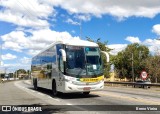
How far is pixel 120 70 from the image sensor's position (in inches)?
3989

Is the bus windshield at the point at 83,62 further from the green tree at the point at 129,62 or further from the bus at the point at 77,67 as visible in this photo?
the green tree at the point at 129,62

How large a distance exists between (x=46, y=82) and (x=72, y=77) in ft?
20.3

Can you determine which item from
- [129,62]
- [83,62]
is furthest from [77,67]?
[129,62]

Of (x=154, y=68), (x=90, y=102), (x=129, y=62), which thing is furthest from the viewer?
(x=129, y=62)

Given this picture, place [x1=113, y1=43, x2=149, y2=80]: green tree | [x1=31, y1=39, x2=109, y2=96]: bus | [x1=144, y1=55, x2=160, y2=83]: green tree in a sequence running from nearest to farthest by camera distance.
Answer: [x1=31, y1=39, x2=109, y2=96]: bus
[x1=144, y1=55, x2=160, y2=83]: green tree
[x1=113, y1=43, x2=149, y2=80]: green tree

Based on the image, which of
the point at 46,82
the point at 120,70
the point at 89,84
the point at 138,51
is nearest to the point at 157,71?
the point at 120,70

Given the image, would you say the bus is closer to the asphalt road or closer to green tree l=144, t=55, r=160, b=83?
the asphalt road

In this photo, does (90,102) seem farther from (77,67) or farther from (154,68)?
(154,68)

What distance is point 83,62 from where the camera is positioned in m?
20.6

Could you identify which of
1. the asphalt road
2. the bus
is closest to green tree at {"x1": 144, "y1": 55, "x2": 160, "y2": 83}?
the asphalt road

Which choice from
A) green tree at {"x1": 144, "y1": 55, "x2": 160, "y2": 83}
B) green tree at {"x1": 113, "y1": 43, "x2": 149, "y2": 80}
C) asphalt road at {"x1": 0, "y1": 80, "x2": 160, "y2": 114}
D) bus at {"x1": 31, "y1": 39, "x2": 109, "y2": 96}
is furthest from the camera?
green tree at {"x1": 113, "y1": 43, "x2": 149, "y2": 80}

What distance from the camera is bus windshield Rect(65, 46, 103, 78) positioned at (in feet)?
66.9

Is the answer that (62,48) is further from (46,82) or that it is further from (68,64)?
(46,82)

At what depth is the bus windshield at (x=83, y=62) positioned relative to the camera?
2039cm
